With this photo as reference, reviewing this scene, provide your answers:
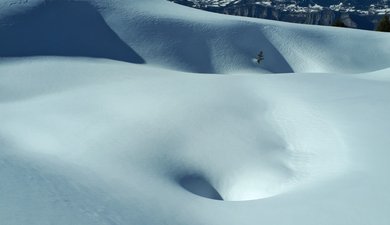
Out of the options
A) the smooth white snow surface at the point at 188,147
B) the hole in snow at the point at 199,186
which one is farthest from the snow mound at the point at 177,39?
the hole in snow at the point at 199,186

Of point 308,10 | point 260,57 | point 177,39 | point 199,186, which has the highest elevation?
point 199,186

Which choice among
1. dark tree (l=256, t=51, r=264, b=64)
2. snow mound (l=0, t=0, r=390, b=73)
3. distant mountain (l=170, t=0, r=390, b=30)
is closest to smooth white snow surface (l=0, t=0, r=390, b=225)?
snow mound (l=0, t=0, r=390, b=73)

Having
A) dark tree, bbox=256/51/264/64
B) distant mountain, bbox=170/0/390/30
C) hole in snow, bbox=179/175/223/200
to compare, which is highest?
hole in snow, bbox=179/175/223/200

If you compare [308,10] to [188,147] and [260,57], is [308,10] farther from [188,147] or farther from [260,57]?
[188,147]

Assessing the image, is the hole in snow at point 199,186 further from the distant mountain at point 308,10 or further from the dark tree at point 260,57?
the distant mountain at point 308,10

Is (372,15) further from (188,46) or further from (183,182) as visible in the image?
(183,182)

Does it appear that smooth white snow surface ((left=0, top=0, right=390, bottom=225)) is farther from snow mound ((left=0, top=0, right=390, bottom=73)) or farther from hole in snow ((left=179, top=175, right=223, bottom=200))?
snow mound ((left=0, top=0, right=390, bottom=73))

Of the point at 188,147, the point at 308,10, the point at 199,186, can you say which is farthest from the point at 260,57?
the point at 308,10
